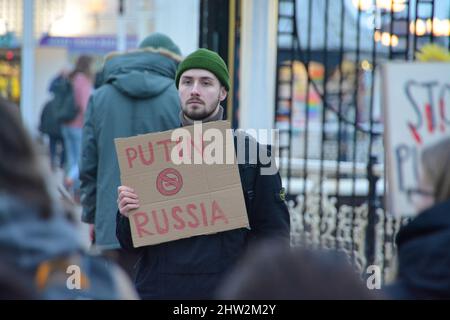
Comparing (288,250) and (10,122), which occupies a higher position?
(10,122)

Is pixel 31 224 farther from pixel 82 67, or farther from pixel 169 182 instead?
pixel 82 67

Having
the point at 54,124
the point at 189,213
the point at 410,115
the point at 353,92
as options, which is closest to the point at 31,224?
the point at 410,115

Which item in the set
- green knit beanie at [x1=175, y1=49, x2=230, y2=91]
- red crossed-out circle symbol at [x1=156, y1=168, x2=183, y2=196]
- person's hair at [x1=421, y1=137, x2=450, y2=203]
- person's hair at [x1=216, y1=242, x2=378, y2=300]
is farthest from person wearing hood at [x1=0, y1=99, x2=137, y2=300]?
green knit beanie at [x1=175, y1=49, x2=230, y2=91]

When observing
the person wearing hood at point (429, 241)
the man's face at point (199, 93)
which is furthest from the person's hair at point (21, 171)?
the man's face at point (199, 93)

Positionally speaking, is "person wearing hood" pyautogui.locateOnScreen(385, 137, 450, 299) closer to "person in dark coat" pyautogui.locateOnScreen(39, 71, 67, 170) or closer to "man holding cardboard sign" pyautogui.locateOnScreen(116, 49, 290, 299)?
"man holding cardboard sign" pyautogui.locateOnScreen(116, 49, 290, 299)

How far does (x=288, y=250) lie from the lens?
1.97 m

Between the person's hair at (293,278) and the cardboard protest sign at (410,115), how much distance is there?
4.60ft

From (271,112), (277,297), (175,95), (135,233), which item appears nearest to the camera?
(277,297)

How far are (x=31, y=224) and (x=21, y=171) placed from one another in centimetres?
10

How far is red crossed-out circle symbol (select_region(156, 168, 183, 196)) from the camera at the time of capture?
4.34m

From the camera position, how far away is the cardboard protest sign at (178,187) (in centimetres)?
429
